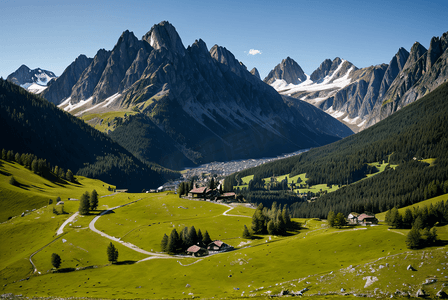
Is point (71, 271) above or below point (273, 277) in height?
below

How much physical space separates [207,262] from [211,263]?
1509 millimetres

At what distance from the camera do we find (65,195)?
15838 cm

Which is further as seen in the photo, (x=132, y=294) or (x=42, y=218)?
(x=42, y=218)

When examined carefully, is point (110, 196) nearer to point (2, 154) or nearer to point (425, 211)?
point (2, 154)

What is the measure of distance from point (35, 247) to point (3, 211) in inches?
1407

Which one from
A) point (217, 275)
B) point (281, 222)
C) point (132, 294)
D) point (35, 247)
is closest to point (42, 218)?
point (35, 247)

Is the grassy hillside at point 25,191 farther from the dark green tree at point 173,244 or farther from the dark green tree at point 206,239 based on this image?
the dark green tree at point 206,239

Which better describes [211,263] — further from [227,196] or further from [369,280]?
[227,196]

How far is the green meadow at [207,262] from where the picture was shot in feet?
212

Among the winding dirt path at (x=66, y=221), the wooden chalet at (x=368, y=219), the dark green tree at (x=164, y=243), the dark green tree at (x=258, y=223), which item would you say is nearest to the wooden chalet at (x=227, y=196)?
the dark green tree at (x=258, y=223)

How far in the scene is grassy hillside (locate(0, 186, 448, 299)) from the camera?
64.8 meters

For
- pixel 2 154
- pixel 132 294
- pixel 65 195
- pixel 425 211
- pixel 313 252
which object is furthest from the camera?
pixel 2 154

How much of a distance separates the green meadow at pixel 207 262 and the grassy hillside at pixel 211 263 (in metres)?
0.22

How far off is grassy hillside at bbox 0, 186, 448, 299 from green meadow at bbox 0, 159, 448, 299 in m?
0.22
